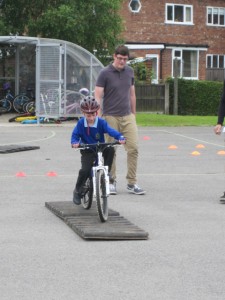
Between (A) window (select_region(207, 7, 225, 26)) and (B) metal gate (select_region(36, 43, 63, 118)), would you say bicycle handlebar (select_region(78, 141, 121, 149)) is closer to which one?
(B) metal gate (select_region(36, 43, 63, 118))

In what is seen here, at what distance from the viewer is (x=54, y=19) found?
120 feet

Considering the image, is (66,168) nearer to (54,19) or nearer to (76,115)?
(76,115)

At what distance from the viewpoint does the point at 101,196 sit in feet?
31.7

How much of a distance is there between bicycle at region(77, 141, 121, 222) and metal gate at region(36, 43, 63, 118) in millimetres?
20109

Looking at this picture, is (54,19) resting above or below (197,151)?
above

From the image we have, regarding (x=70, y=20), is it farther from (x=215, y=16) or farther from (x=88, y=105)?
(x=88, y=105)

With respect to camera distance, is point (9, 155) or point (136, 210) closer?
point (136, 210)

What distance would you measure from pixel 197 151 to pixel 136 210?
31.4ft

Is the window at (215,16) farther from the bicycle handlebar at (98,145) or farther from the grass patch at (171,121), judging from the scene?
the bicycle handlebar at (98,145)

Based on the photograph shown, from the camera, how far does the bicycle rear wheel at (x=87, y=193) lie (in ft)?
33.8

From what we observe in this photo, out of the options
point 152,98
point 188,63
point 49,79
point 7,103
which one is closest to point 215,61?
point 188,63

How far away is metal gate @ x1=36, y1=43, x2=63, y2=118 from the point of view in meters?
30.6

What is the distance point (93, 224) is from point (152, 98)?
33154 millimetres

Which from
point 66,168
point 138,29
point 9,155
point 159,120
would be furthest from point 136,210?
point 138,29
